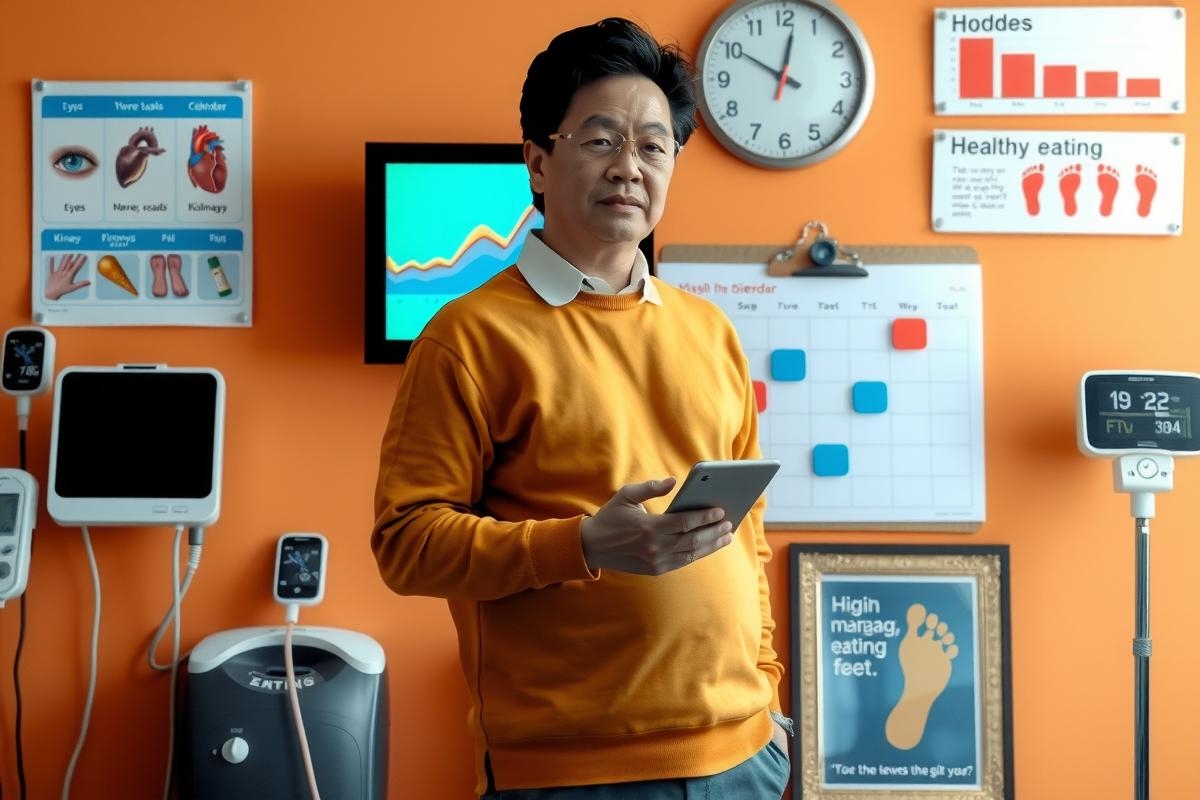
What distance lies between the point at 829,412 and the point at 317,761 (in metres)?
1.20

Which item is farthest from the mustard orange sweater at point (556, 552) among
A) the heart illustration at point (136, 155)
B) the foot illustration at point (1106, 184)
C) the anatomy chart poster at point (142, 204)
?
the foot illustration at point (1106, 184)

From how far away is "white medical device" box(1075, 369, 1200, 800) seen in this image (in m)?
2.22

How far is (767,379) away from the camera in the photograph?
2398 mm

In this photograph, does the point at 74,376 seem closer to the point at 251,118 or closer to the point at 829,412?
the point at 251,118

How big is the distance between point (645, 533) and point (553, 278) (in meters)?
0.35

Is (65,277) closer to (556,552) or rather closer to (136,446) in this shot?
(136,446)

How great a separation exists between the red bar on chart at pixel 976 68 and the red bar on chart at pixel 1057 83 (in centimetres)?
11

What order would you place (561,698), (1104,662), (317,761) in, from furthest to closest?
1. (1104,662)
2. (317,761)
3. (561,698)

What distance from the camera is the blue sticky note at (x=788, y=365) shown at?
2387 mm

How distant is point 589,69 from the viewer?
4.21 ft

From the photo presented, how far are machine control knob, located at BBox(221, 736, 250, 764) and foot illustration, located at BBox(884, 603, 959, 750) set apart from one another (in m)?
1.24

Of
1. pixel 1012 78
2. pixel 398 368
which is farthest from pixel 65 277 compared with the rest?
pixel 1012 78

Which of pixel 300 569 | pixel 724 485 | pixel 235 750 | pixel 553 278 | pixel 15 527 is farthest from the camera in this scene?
pixel 300 569

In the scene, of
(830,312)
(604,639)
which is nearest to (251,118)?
(830,312)
